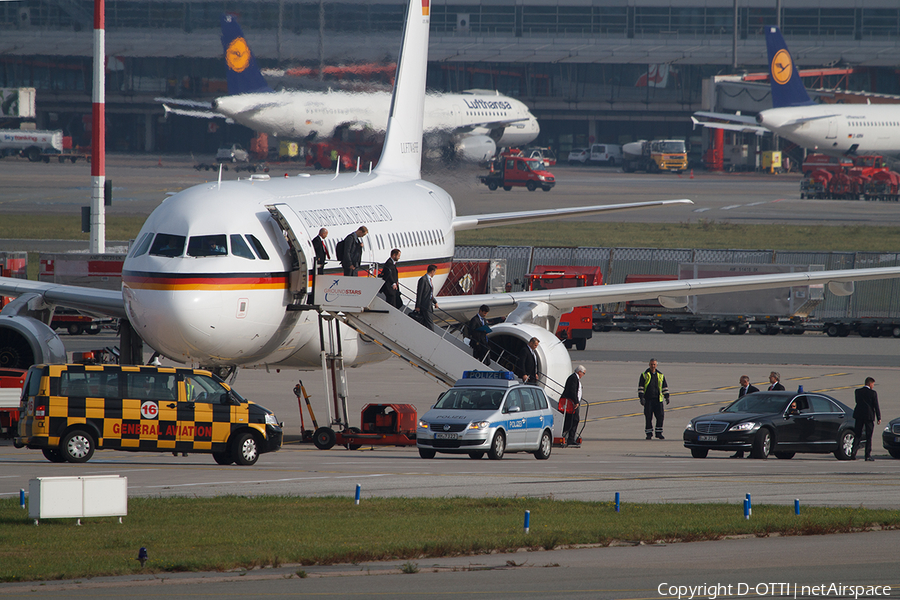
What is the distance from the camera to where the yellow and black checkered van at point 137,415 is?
2255cm

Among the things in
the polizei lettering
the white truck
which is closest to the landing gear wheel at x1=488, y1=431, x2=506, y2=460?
the polizei lettering

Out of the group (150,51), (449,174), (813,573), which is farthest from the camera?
(150,51)

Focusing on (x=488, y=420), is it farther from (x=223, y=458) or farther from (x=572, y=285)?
(x=572, y=285)

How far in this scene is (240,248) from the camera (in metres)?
23.6

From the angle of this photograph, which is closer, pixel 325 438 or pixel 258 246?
pixel 258 246

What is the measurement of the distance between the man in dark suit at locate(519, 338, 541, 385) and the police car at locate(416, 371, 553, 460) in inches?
58.9

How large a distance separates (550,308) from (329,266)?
690 cm

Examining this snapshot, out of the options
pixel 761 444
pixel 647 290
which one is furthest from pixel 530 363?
pixel 761 444

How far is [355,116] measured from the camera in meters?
52.5

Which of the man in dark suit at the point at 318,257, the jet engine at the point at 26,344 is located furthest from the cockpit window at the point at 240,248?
the jet engine at the point at 26,344

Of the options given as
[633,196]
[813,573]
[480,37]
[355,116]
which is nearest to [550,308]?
[813,573]

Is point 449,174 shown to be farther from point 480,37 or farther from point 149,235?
point 480,37

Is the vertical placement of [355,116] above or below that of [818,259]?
above

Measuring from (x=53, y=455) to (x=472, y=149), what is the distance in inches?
1205
